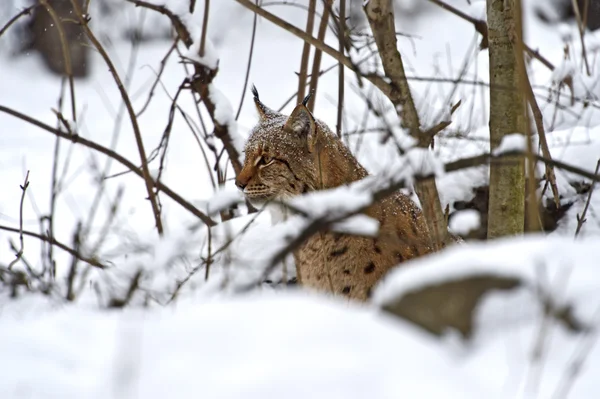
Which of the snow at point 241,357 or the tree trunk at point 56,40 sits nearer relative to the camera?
the snow at point 241,357

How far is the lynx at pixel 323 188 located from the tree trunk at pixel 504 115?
380 mm

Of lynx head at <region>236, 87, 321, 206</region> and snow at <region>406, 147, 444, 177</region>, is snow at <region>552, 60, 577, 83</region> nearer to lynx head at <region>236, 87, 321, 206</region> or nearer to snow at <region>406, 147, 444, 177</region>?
lynx head at <region>236, 87, 321, 206</region>

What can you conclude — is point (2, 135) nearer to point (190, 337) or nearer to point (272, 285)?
point (272, 285)

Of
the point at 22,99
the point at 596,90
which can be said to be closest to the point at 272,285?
the point at 596,90

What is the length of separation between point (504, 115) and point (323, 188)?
0.89 metres

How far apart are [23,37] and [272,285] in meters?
8.42

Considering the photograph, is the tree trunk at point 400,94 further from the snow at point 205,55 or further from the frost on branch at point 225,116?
the frost on branch at point 225,116

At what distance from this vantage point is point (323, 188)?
135 inches

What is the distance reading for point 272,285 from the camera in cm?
411

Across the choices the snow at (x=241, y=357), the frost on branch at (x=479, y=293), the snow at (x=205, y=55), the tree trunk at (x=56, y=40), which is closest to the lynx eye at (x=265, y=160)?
the snow at (x=205, y=55)

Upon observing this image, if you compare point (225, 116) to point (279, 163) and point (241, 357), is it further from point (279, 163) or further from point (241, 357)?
point (241, 357)

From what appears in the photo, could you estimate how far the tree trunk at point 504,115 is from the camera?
3.20 m

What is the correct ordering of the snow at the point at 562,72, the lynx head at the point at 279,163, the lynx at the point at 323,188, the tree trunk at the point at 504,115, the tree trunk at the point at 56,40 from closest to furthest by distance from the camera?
the tree trunk at the point at 504,115 < the lynx at the point at 323,188 < the lynx head at the point at 279,163 < the snow at the point at 562,72 < the tree trunk at the point at 56,40

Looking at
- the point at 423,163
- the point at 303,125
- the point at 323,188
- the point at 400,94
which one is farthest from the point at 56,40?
the point at 423,163
